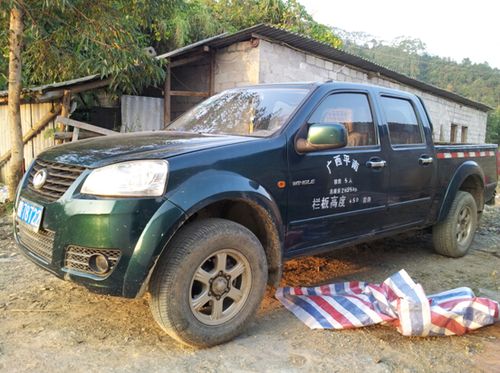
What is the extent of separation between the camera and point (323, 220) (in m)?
3.37

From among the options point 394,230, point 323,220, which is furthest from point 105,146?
point 394,230

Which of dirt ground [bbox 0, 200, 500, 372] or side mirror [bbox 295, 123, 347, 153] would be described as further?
side mirror [bbox 295, 123, 347, 153]

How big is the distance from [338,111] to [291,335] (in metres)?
1.79

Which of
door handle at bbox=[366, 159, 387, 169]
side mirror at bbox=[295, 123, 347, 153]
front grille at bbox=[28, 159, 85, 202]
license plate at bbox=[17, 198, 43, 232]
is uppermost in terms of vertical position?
side mirror at bbox=[295, 123, 347, 153]

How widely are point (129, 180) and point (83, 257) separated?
1.65 ft

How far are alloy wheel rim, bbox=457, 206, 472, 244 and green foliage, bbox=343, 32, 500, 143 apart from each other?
4759cm

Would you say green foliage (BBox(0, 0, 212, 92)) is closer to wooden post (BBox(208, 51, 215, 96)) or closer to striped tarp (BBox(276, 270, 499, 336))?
wooden post (BBox(208, 51, 215, 96))

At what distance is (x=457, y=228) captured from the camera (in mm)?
5035

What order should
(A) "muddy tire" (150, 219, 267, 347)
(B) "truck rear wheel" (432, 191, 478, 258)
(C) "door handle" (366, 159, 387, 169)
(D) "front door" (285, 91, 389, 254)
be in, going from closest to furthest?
(A) "muddy tire" (150, 219, 267, 347), (D) "front door" (285, 91, 389, 254), (C) "door handle" (366, 159, 387, 169), (B) "truck rear wheel" (432, 191, 478, 258)

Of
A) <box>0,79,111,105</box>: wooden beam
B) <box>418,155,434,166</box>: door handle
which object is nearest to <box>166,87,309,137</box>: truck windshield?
<box>418,155,434,166</box>: door handle

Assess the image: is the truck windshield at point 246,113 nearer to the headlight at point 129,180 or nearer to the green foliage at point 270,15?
the headlight at point 129,180

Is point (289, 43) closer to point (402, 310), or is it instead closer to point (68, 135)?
point (68, 135)

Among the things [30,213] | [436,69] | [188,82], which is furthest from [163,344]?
[436,69]

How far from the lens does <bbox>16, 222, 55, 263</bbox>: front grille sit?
263 cm
